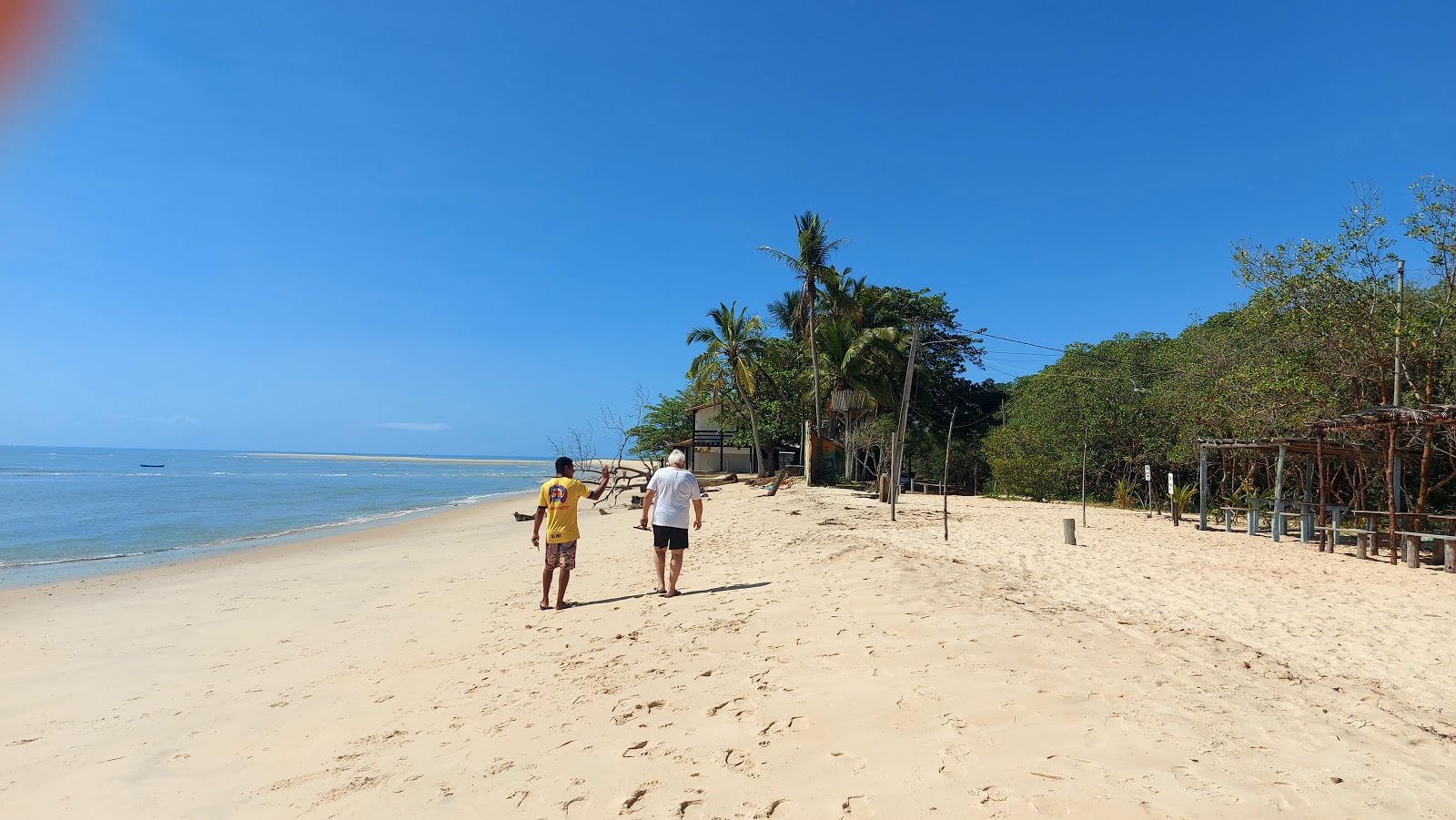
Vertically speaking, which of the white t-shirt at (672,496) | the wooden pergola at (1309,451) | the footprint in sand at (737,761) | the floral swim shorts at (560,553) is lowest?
the footprint in sand at (737,761)

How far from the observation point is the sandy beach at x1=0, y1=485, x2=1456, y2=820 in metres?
3.33

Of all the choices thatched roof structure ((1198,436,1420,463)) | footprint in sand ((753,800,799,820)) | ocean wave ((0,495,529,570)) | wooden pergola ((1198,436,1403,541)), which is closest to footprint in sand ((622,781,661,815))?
footprint in sand ((753,800,799,820))

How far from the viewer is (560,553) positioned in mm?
7270

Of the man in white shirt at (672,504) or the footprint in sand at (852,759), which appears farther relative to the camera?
the man in white shirt at (672,504)

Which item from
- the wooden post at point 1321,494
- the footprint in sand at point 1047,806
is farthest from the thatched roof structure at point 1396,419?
the footprint in sand at point 1047,806

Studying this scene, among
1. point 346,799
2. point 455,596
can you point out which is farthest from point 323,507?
point 346,799

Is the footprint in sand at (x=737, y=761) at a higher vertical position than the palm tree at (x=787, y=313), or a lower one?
lower

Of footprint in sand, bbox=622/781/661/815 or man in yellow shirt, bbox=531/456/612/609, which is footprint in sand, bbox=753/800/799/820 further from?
man in yellow shirt, bbox=531/456/612/609

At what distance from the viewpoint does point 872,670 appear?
4.70 metres

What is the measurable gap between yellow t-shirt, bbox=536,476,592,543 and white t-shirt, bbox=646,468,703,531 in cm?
76

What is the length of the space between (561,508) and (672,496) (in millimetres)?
1118

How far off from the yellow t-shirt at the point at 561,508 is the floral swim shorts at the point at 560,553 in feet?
0.17

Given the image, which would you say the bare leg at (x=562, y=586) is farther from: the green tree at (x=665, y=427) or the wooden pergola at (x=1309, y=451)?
the green tree at (x=665, y=427)

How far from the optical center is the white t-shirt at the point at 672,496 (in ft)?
23.6
